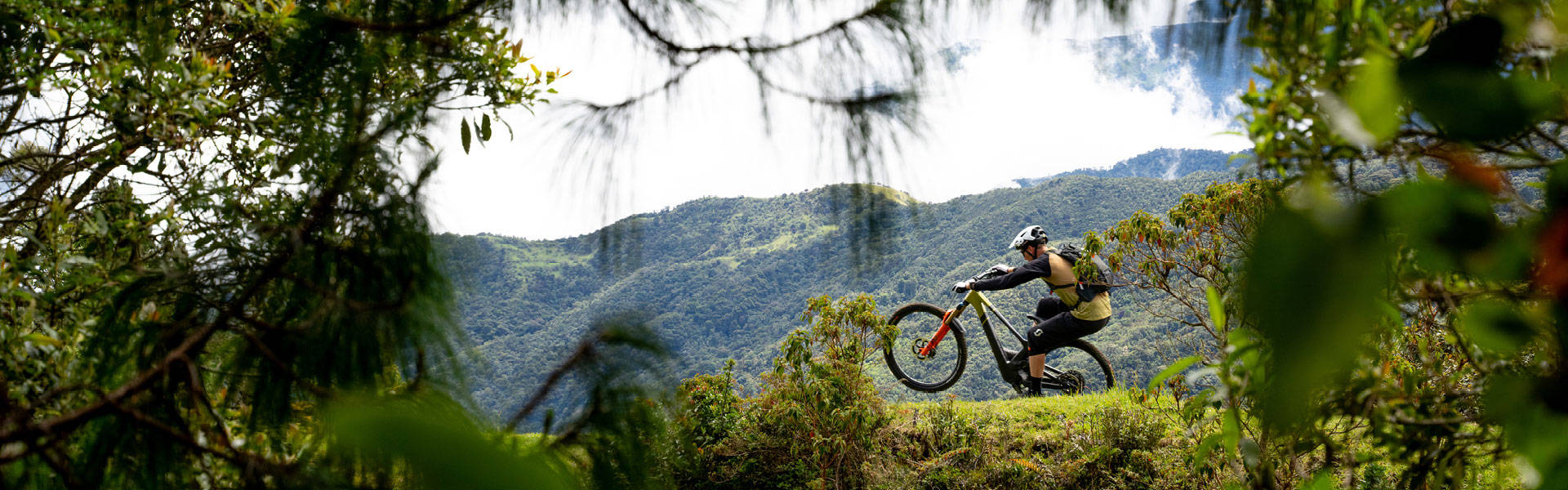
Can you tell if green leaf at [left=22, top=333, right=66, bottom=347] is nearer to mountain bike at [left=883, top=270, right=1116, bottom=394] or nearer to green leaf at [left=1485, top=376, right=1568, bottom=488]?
green leaf at [left=1485, top=376, right=1568, bottom=488]

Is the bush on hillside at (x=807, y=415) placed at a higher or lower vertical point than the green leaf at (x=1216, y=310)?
lower

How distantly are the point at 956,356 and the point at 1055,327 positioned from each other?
81 cm

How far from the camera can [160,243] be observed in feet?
6.52

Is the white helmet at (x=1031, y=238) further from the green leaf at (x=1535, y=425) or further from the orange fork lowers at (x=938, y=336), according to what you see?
the green leaf at (x=1535, y=425)

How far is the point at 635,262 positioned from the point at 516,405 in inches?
25.5

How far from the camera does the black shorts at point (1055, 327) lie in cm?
518

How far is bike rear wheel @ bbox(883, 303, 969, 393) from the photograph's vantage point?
212 inches

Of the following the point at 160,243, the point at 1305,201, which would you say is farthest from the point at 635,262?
the point at 160,243

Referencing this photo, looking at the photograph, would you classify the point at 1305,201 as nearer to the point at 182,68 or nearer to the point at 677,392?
the point at 677,392

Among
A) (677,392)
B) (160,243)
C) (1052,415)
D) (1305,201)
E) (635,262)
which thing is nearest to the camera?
(1305,201)

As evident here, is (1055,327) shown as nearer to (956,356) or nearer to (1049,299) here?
(1049,299)

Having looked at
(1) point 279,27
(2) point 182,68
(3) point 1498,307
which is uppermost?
(1) point 279,27

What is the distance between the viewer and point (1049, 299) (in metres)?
5.65

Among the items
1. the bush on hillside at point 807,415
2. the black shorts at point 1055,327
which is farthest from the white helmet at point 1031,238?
the bush on hillside at point 807,415
